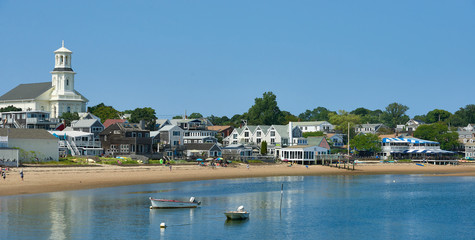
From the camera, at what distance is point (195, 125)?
136000mm

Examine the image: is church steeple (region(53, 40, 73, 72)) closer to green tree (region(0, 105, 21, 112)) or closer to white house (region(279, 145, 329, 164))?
green tree (region(0, 105, 21, 112))

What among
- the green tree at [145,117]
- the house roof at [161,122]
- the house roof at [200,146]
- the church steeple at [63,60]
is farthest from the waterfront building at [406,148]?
the church steeple at [63,60]

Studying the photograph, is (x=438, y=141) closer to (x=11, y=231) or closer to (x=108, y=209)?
(x=108, y=209)

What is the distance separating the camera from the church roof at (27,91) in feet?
476

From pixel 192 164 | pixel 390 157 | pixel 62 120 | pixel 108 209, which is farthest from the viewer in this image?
pixel 390 157

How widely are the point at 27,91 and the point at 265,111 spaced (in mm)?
60104

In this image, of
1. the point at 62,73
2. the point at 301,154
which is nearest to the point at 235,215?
the point at 301,154

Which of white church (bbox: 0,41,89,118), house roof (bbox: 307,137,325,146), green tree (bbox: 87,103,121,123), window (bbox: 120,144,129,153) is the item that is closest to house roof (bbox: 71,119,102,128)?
window (bbox: 120,144,129,153)

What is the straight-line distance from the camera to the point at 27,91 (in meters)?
148

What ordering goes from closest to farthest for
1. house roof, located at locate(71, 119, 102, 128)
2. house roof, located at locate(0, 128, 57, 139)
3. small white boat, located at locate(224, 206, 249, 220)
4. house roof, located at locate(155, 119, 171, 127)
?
small white boat, located at locate(224, 206, 249, 220), house roof, located at locate(0, 128, 57, 139), house roof, located at locate(71, 119, 102, 128), house roof, located at locate(155, 119, 171, 127)

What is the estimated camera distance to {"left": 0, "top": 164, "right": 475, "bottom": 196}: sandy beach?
2559 inches

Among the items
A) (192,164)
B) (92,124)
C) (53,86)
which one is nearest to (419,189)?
(192,164)

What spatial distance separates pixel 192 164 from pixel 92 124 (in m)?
25.5

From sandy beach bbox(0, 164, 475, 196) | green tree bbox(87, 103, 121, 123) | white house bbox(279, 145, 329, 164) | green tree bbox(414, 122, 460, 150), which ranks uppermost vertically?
green tree bbox(87, 103, 121, 123)
